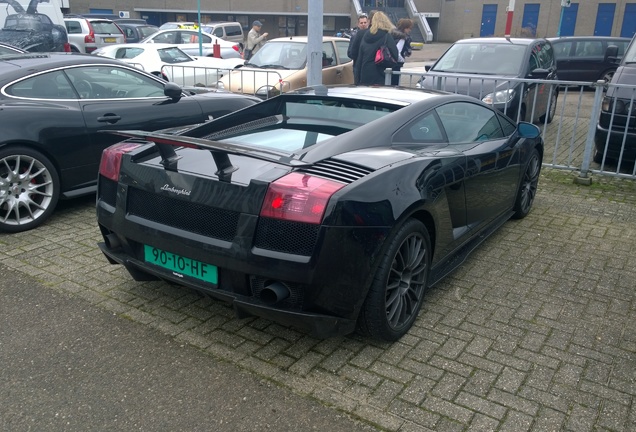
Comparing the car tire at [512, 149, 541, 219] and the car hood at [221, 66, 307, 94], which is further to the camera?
the car hood at [221, 66, 307, 94]

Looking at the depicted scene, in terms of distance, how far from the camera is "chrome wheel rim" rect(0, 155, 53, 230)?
16.3ft

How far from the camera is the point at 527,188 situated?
→ 5.66 meters

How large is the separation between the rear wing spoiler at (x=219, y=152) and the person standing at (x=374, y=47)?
6.53 metres

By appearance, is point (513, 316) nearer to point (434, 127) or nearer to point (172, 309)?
point (434, 127)

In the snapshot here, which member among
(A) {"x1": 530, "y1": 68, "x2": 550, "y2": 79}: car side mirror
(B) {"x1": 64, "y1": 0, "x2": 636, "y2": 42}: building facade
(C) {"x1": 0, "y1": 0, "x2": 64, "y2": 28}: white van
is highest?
(B) {"x1": 64, "y1": 0, "x2": 636, "y2": 42}: building facade

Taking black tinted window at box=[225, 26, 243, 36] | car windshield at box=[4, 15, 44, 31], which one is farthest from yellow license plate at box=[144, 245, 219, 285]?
black tinted window at box=[225, 26, 243, 36]

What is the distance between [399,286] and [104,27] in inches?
860

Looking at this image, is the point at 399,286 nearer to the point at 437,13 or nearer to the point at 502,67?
the point at 502,67

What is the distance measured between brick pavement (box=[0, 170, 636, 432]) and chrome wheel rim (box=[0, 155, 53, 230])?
8.1 inches

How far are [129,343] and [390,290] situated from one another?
157 centimetres

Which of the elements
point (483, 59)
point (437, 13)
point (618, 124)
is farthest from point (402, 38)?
point (437, 13)

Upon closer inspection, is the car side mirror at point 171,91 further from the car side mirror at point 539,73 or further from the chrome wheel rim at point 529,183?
the car side mirror at point 539,73

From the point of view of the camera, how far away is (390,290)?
3355 mm

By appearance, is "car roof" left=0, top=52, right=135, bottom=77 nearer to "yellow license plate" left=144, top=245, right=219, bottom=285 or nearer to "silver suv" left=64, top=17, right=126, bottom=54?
"yellow license plate" left=144, top=245, right=219, bottom=285
